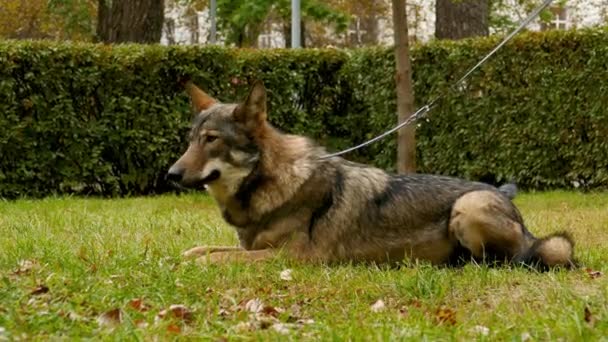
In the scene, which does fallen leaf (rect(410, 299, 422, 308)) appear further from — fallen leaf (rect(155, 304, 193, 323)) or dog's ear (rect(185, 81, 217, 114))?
dog's ear (rect(185, 81, 217, 114))

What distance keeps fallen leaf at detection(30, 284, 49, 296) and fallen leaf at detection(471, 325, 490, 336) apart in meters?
2.43

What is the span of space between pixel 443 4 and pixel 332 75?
3741mm

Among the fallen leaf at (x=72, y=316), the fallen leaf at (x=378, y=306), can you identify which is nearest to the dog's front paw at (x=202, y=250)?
the fallen leaf at (x=378, y=306)

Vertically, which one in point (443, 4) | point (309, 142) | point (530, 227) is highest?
point (443, 4)

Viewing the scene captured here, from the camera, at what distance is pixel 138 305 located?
5332 millimetres

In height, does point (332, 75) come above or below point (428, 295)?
above

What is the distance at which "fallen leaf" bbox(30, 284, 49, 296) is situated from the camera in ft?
18.0

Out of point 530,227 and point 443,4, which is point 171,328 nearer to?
point 530,227

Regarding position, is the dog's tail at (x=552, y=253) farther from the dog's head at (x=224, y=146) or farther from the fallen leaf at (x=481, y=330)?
the fallen leaf at (x=481, y=330)

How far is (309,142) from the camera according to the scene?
7.99m

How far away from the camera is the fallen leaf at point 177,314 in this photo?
5.07 metres

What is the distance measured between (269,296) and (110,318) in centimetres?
120

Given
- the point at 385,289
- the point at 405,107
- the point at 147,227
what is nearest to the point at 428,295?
the point at 385,289

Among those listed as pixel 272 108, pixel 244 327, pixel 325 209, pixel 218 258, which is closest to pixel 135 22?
pixel 272 108
